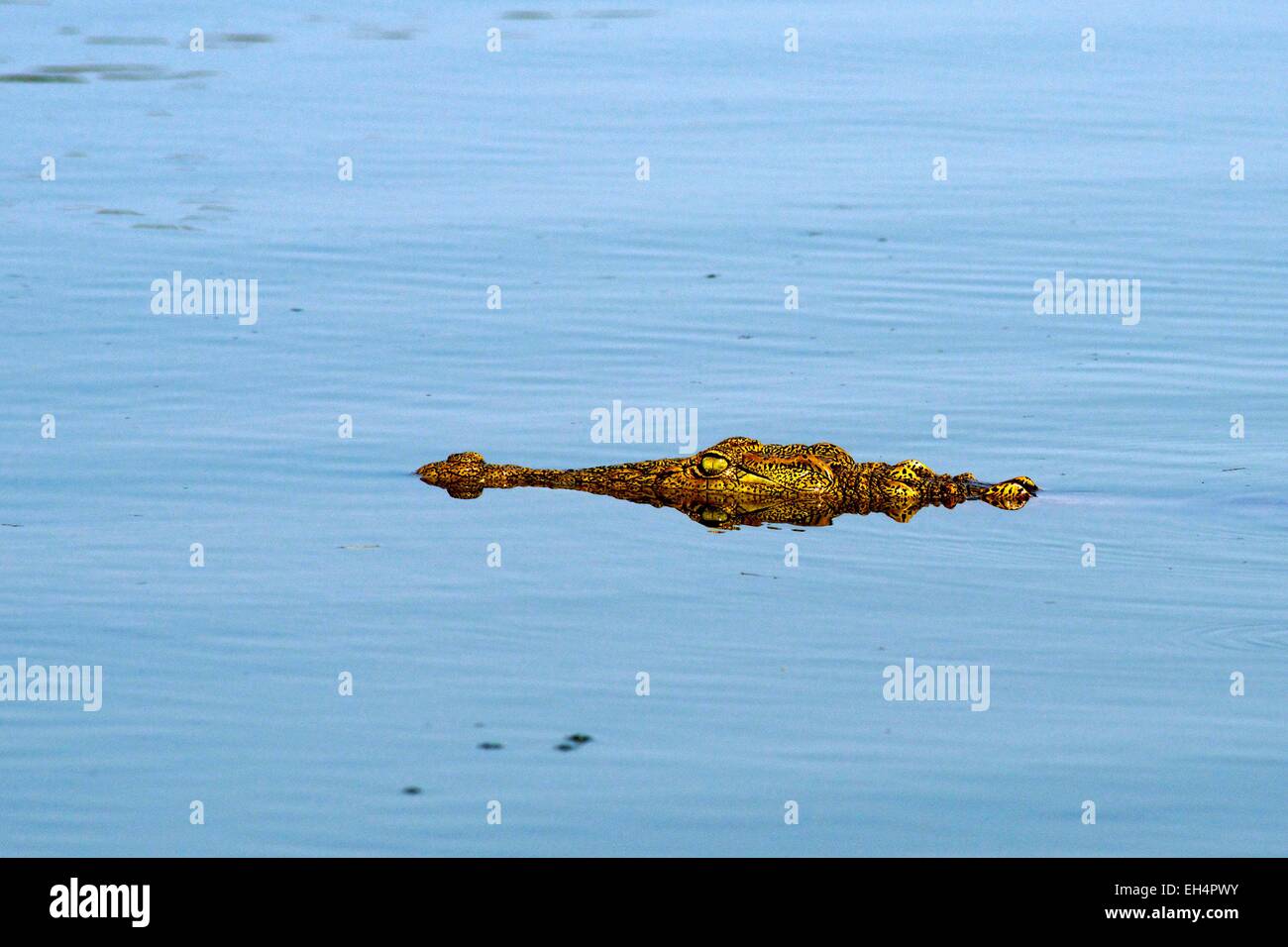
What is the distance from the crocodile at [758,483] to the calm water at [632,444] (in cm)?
25

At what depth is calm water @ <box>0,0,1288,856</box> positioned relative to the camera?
1195cm

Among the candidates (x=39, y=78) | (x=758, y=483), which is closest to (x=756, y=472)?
(x=758, y=483)

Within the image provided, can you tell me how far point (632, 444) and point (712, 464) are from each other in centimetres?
147

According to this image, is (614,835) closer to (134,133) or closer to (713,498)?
(713,498)

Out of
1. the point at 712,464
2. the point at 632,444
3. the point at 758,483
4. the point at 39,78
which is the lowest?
the point at 758,483

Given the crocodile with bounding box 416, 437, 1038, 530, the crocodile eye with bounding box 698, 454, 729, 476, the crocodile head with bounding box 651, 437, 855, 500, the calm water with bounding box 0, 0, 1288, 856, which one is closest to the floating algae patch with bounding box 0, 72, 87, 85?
the calm water with bounding box 0, 0, 1288, 856

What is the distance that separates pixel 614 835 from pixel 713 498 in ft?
23.5

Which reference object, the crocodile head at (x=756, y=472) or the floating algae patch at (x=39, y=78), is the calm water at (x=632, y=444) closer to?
the floating algae patch at (x=39, y=78)

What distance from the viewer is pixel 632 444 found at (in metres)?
19.2

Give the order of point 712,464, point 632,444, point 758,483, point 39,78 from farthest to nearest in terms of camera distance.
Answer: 1. point 39,78
2. point 632,444
3. point 758,483
4. point 712,464

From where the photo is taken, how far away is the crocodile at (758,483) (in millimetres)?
17562

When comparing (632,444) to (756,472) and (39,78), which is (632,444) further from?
(39,78)

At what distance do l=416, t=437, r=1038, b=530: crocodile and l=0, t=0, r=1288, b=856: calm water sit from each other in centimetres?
25

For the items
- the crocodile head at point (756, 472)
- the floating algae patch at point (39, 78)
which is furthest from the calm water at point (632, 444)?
the crocodile head at point (756, 472)
